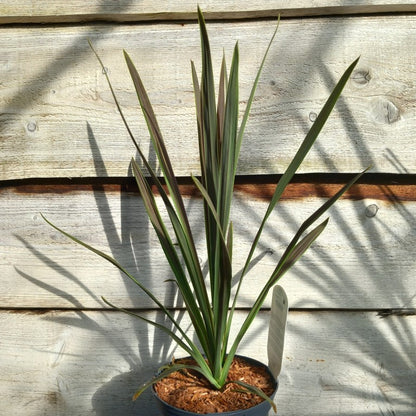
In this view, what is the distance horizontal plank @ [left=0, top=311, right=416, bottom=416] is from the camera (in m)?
1.49

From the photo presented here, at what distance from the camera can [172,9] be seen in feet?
4.63

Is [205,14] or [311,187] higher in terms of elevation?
[205,14]

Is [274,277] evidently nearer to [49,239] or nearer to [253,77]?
[253,77]

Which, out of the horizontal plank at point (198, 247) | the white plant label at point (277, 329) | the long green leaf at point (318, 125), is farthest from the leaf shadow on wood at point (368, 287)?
the long green leaf at point (318, 125)

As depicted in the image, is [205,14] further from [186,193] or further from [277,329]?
[277,329]

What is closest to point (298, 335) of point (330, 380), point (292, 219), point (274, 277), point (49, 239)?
point (330, 380)

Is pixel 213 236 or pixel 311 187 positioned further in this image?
pixel 311 187

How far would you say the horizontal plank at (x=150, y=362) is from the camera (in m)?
1.49

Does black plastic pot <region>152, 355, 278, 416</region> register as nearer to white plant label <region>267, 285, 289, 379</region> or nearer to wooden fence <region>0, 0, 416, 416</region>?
white plant label <region>267, 285, 289, 379</region>

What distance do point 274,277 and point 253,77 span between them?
1.60ft

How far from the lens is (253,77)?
1.42 metres

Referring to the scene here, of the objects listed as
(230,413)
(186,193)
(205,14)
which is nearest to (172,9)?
(205,14)

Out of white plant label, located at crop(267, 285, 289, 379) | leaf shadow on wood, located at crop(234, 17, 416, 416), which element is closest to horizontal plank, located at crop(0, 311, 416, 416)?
leaf shadow on wood, located at crop(234, 17, 416, 416)

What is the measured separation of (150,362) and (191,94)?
24.9 inches
